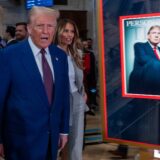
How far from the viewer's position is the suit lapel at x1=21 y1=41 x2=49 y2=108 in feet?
7.64

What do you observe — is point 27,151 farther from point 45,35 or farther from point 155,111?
point 155,111

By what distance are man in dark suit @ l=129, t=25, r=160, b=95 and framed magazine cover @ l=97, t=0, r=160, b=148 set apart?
0.10 ft

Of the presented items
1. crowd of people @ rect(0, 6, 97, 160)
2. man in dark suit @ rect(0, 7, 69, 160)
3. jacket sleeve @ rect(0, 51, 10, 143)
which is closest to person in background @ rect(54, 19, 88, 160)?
crowd of people @ rect(0, 6, 97, 160)

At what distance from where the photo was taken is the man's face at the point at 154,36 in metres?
2.66

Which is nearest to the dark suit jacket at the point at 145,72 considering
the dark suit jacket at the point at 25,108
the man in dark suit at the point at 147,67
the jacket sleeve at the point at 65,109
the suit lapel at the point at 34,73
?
the man in dark suit at the point at 147,67

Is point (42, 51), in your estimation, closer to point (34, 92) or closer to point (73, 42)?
point (34, 92)

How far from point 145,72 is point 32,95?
85 cm

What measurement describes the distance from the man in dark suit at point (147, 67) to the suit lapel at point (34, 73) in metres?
0.74

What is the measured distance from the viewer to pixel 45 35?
238 centimetres

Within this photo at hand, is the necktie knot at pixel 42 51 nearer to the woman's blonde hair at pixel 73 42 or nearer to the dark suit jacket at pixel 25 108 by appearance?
the dark suit jacket at pixel 25 108

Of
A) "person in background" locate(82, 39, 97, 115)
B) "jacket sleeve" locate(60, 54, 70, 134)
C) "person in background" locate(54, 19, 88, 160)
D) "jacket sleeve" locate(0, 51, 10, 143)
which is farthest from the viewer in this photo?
"person in background" locate(82, 39, 97, 115)

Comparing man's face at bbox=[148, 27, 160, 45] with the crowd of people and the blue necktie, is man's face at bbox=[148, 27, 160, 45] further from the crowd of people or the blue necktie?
the blue necktie

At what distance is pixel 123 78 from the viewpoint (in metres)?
2.85

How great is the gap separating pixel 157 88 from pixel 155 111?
0.54 ft
